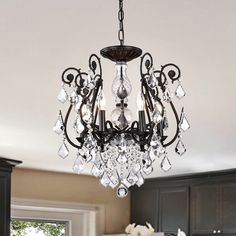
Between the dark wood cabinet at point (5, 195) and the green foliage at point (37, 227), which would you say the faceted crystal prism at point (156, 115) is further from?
the green foliage at point (37, 227)

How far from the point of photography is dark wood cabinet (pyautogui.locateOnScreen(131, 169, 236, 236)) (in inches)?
221

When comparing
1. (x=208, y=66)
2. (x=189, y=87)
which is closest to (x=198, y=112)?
(x=189, y=87)

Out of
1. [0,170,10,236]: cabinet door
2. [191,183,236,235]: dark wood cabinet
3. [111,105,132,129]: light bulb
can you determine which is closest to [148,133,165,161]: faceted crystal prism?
[111,105,132,129]: light bulb

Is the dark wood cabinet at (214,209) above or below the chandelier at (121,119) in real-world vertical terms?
below

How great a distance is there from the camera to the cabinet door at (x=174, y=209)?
596cm

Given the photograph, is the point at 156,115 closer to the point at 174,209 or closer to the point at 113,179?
the point at 113,179

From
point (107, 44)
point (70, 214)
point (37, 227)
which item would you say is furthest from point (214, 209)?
point (107, 44)

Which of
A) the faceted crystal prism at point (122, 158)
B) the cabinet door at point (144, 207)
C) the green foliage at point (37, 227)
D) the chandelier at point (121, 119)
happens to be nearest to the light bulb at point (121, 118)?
the chandelier at point (121, 119)

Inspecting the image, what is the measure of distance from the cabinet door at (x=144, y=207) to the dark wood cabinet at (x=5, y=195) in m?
1.70

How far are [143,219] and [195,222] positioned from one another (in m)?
0.70

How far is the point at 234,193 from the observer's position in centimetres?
558

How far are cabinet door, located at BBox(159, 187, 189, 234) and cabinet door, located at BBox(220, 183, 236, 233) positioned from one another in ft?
1.39

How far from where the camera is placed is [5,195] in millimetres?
5109

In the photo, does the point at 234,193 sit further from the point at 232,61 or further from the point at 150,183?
the point at 232,61
